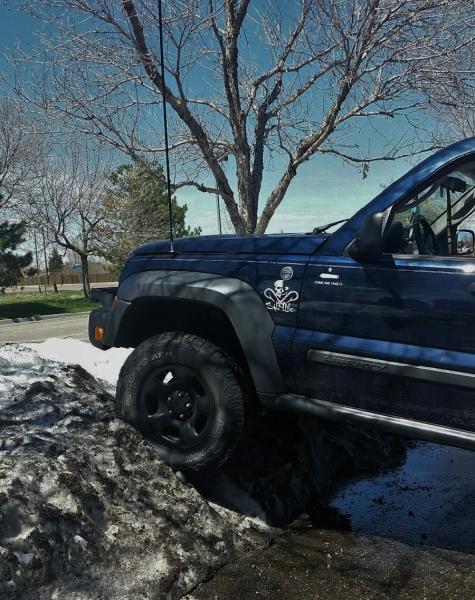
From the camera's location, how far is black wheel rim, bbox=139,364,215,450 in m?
3.21

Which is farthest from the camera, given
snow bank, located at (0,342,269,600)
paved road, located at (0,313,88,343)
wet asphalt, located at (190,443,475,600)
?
paved road, located at (0,313,88,343)

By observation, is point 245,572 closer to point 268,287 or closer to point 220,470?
point 220,470

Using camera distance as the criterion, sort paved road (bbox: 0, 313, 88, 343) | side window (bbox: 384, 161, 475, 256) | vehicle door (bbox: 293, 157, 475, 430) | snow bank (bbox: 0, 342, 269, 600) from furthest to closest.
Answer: paved road (bbox: 0, 313, 88, 343)
side window (bbox: 384, 161, 475, 256)
vehicle door (bbox: 293, 157, 475, 430)
snow bank (bbox: 0, 342, 269, 600)

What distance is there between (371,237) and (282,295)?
564mm

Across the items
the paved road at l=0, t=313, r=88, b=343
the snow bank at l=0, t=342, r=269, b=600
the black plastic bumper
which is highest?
the black plastic bumper

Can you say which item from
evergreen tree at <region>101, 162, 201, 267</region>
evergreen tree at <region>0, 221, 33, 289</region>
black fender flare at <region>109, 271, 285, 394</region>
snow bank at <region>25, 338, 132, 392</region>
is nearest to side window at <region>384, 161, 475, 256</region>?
black fender flare at <region>109, 271, 285, 394</region>

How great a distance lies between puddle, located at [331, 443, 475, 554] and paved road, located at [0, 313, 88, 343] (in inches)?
465

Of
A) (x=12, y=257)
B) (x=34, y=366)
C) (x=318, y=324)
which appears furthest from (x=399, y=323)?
(x=12, y=257)

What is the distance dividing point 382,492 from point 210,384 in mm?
1539

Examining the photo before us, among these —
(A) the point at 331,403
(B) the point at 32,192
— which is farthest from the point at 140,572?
(B) the point at 32,192

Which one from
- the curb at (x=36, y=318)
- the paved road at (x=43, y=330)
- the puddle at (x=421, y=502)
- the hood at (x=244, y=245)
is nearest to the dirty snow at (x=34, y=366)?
the hood at (x=244, y=245)

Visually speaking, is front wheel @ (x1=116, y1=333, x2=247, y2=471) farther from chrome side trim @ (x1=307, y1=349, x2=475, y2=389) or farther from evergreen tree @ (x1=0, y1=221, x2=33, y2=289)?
evergreen tree @ (x1=0, y1=221, x2=33, y2=289)

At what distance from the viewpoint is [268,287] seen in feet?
9.83

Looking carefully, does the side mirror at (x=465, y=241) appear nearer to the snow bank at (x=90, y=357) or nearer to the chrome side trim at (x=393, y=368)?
the chrome side trim at (x=393, y=368)
